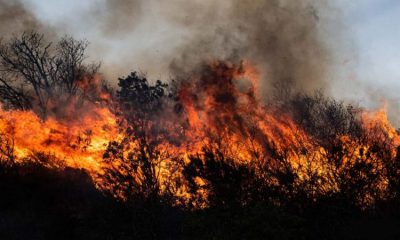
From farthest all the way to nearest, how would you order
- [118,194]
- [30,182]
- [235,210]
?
[30,182], [118,194], [235,210]

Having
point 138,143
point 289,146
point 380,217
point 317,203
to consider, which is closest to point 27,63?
point 138,143

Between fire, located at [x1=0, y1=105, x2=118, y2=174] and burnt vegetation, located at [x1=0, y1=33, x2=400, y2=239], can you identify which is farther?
fire, located at [x1=0, y1=105, x2=118, y2=174]

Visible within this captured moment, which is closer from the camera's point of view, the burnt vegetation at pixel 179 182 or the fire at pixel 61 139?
the burnt vegetation at pixel 179 182

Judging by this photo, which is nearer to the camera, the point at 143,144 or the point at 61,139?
the point at 143,144

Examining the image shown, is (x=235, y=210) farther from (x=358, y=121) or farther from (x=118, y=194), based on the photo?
(x=358, y=121)

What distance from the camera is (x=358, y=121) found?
104ft

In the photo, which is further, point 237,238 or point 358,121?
point 358,121

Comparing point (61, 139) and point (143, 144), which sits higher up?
point (61, 139)

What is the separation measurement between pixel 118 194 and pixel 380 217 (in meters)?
15.1

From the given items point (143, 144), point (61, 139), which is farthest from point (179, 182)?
point (61, 139)

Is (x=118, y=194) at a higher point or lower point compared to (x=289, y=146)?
lower

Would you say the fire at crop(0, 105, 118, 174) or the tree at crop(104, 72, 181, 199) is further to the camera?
the fire at crop(0, 105, 118, 174)

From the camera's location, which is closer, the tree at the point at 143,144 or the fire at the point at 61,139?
the tree at the point at 143,144

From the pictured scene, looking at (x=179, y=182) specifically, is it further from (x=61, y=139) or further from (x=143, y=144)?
(x=61, y=139)
